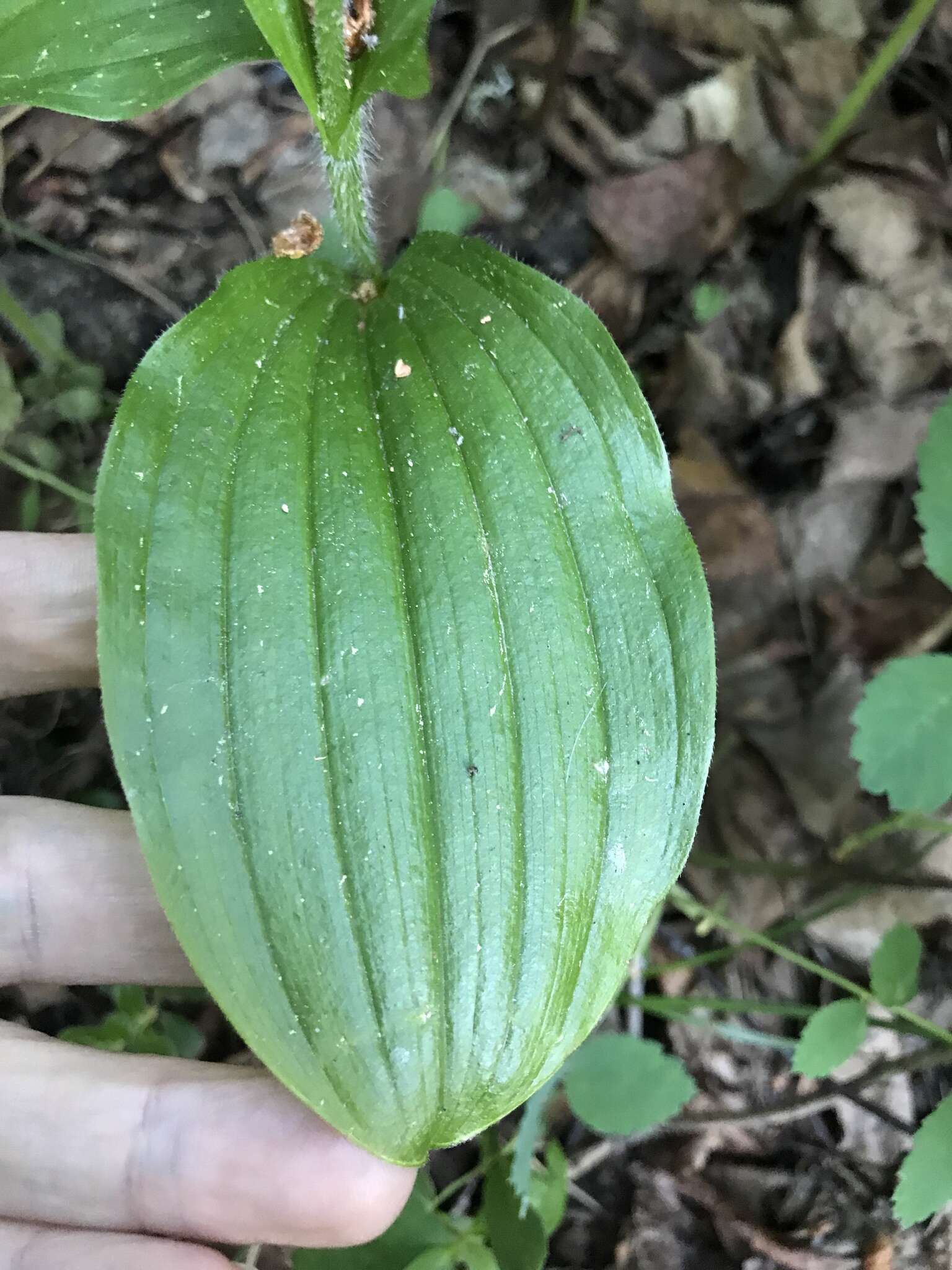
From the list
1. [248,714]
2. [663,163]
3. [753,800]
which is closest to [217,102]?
[663,163]

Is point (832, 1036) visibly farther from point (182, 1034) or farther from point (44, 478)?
point (44, 478)

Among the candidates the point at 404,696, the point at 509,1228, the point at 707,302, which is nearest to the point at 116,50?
the point at 404,696

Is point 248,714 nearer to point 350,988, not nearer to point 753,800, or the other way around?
point 350,988

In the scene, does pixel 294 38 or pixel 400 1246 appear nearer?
pixel 294 38

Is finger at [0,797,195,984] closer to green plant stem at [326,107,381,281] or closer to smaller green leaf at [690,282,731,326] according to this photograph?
green plant stem at [326,107,381,281]

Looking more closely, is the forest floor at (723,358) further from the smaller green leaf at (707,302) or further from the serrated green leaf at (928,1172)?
the serrated green leaf at (928,1172)

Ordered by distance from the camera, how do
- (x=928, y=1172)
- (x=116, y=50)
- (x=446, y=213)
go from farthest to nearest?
(x=446, y=213), (x=928, y=1172), (x=116, y=50)

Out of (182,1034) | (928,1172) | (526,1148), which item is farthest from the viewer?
(182,1034)

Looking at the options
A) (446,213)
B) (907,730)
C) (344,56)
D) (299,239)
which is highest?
(344,56)
